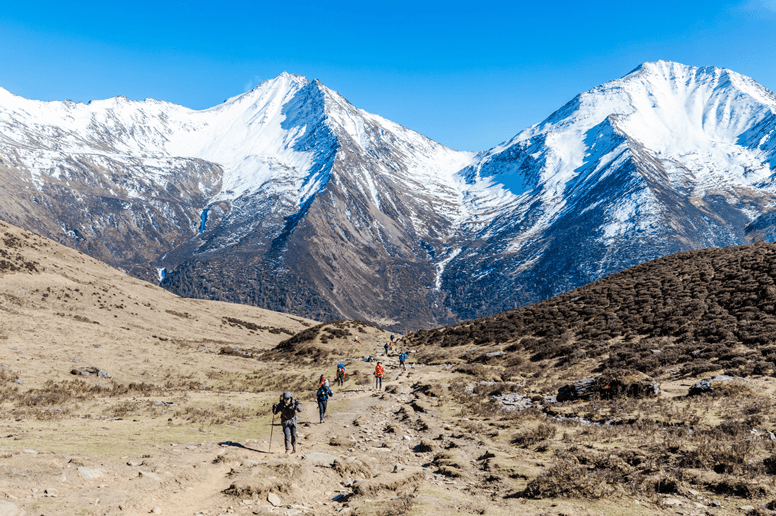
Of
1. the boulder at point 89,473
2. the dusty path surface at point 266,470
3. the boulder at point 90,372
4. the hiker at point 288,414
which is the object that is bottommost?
the dusty path surface at point 266,470

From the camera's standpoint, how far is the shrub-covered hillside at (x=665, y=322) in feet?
86.1

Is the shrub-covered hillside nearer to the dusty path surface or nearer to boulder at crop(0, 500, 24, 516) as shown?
the dusty path surface

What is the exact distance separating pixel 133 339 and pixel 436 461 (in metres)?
41.6

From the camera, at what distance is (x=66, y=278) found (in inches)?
2719

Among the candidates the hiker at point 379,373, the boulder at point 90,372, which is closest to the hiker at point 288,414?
the hiker at point 379,373

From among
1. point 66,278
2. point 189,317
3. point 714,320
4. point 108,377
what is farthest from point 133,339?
point 714,320

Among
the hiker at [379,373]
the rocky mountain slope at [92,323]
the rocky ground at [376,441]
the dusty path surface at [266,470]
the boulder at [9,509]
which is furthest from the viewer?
the hiker at [379,373]

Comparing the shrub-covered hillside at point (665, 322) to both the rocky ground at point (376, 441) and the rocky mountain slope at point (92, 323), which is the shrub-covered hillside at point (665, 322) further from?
the rocky mountain slope at point (92, 323)

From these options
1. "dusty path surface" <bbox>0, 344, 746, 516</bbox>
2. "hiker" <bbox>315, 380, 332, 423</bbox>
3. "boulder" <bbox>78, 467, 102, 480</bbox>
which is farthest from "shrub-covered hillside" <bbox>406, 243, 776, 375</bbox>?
"boulder" <bbox>78, 467, 102, 480</bbox>

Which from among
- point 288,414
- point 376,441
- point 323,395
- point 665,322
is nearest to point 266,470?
point 288,414

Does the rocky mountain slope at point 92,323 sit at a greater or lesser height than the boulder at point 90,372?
greater

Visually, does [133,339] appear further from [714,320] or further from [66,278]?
[714,320]

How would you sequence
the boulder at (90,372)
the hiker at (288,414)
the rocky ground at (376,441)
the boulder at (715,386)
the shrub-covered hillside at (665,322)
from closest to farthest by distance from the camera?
the rocky ground at (376,441), the hiker at (288,414), the boulder at (715,386), the shrub-covered hillside at (665,322), the boulder at (90,372)

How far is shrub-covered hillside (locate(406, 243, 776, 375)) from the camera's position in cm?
2625
